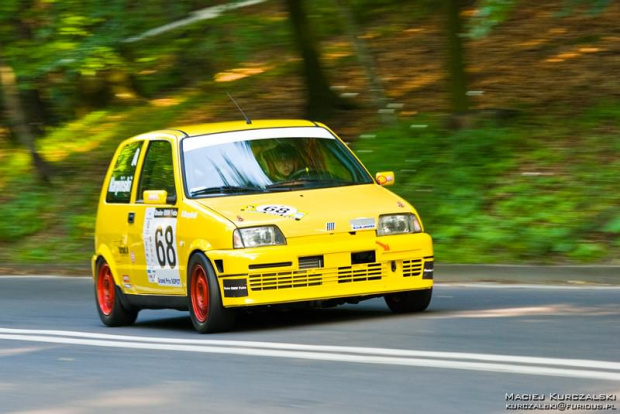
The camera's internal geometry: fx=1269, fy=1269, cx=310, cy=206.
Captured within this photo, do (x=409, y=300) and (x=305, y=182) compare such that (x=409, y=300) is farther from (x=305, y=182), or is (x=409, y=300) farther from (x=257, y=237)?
(x=257, y=237)

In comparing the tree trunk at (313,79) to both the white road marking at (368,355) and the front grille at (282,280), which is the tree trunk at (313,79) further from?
Result: the front grille at (282,280)

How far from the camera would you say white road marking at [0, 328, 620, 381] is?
7.21 metres

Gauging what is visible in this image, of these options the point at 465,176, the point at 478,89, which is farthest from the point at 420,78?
the point at 465,176

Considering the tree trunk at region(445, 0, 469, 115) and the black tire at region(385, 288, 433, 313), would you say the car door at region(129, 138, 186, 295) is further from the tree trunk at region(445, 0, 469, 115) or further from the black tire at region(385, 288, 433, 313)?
the tree trunk at region(445, 0, 469, 115)

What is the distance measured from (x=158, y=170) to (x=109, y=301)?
5.23ft

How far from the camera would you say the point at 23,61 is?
23453mm

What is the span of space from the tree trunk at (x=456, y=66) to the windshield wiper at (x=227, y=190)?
8766 mm

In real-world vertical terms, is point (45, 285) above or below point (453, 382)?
below

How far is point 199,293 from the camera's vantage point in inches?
402

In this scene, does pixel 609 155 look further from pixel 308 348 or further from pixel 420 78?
pixel 308 348

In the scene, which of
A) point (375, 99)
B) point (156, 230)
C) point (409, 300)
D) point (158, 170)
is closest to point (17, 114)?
point (375, 99)

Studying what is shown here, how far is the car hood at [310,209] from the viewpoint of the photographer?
32.2ft

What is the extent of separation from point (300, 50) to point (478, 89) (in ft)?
10.2

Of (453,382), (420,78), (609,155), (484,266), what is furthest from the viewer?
(420,78)
